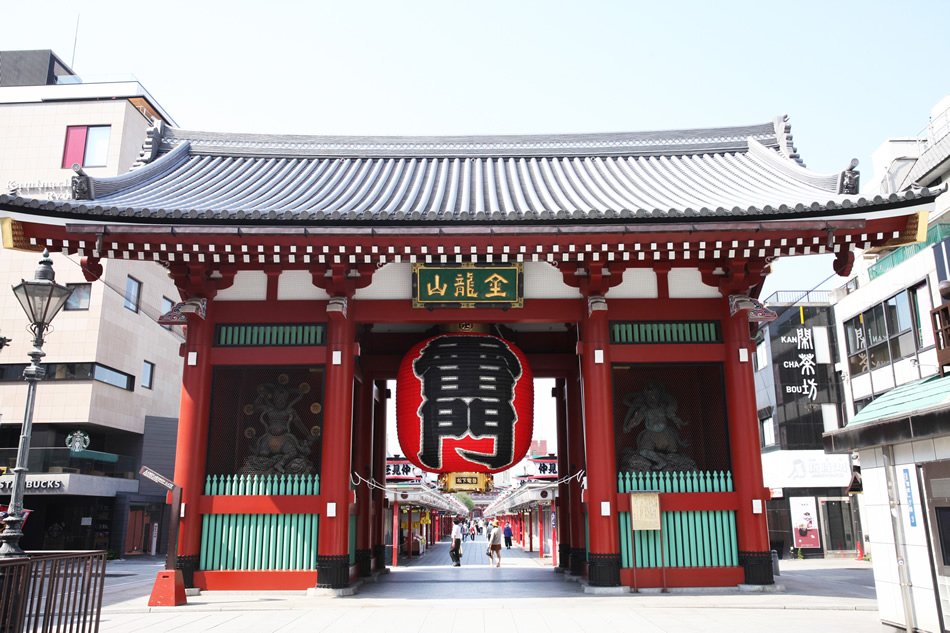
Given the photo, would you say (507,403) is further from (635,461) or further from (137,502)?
(137,502)

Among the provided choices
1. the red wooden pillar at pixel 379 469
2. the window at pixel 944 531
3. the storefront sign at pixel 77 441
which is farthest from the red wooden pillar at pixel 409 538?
the window at pixel 944 531

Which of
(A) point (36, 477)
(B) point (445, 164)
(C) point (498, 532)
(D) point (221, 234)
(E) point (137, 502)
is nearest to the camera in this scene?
(D) point (221, 234)

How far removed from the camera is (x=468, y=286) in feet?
44.7

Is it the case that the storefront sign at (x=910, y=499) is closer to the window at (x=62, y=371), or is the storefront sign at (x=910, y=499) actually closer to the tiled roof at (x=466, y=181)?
the tiled roof at (x=466, y=181)

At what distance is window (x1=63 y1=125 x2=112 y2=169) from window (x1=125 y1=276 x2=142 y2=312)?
6419mm

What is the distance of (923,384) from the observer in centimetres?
820

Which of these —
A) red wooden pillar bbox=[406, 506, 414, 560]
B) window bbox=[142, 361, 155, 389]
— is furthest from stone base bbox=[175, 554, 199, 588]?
window bbox=[142, 361, 155, 389]

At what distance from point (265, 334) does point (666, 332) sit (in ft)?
26.6

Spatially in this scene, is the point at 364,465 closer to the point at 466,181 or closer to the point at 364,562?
the point at 364,562

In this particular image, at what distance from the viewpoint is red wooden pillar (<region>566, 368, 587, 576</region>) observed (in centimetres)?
1648

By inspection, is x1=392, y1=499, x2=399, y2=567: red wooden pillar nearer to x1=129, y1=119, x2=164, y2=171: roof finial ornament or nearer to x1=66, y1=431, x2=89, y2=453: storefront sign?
x1=129, y1=119, x2=164, y2=171: roof finial ornament

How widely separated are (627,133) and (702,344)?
872 centimetres

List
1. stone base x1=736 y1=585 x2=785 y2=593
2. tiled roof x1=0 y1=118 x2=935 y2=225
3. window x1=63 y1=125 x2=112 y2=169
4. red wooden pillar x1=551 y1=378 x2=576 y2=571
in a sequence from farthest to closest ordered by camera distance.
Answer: window x1=63 y1=125 x2=112 y2=169 < red wooden pillar x1=551 y1=378 x2=576 y2=571 < stone base x1=736 y1=585 x2=785 y2=593 < tiled roof x1=0 y1=118 x2=935 y2=225

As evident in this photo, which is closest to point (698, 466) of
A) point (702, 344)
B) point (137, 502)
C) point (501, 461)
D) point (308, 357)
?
point (702, 344)
